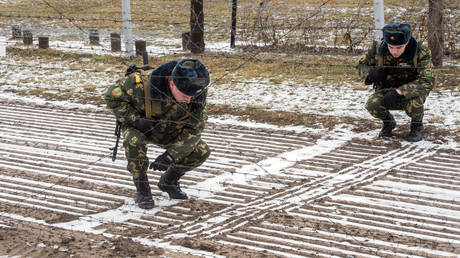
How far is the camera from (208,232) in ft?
16.7

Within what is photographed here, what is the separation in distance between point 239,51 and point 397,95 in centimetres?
541

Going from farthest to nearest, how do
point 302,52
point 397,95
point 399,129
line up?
point 302,52, point 399,129, point 397,95

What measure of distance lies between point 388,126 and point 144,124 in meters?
3.16

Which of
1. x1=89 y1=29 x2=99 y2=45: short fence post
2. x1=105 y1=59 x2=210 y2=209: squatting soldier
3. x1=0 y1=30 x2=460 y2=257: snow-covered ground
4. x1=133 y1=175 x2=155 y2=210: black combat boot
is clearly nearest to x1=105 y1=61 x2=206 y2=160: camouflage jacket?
x1=105 y1=59 x2=210 y2=209: squatting soldier

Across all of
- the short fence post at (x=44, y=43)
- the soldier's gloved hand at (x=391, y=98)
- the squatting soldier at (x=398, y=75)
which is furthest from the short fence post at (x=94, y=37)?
the soldier's gloved hand at (x=391, y=98)

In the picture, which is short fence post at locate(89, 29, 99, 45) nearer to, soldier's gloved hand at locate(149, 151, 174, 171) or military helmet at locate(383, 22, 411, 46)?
military helmet at locate(383, 22, 411, 46)

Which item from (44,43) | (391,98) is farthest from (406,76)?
(44,43)

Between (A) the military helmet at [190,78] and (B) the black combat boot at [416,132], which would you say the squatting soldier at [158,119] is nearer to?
(A) the military helmet at [190,78]

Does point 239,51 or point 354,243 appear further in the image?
point 239,51

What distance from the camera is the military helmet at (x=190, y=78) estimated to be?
17.3 feet

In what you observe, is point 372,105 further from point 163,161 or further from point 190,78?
point 190,78

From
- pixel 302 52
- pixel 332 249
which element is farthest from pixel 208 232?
pixel 302 52

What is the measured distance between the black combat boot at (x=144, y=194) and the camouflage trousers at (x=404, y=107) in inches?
117

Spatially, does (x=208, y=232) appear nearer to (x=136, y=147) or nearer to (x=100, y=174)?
(x=136, y=147)
